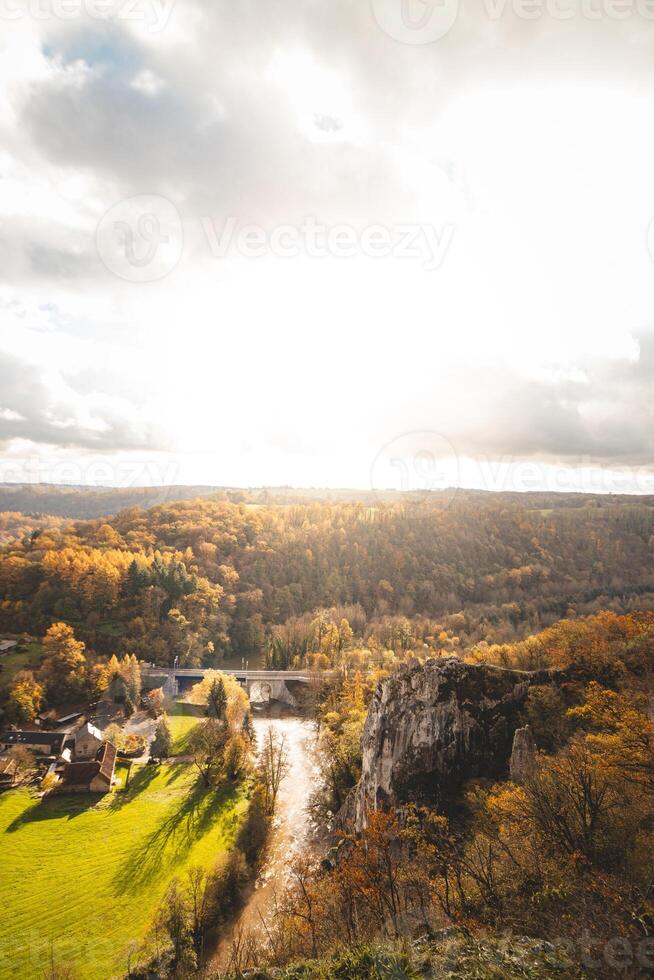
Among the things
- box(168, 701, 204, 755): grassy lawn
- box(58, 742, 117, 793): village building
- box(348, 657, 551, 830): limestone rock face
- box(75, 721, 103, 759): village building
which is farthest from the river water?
box(75, 721, 103, 759): village building

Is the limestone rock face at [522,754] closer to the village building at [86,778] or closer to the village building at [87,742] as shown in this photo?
the village building at [86,778]

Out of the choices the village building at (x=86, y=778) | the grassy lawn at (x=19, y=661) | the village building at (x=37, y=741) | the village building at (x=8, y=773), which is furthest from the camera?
the grassy lawn at (x=19, y=661)

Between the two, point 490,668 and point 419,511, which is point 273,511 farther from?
point 490,668

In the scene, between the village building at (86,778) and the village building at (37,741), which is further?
the village building at (37,741)

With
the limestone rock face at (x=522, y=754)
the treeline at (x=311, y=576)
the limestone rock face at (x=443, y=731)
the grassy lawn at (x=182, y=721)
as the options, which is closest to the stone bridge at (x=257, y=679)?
the grassy lawn at (x=182, y=721)

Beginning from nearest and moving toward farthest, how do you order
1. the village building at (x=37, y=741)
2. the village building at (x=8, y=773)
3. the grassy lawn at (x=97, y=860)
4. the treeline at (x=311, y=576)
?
the grassy lawn at (x=97, y=860) < the village building at (x=8, y=773) < the village building at (x=37, y=741) < the treeline at (x=311, y=576)

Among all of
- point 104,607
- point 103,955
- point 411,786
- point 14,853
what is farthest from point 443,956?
point 104,607
